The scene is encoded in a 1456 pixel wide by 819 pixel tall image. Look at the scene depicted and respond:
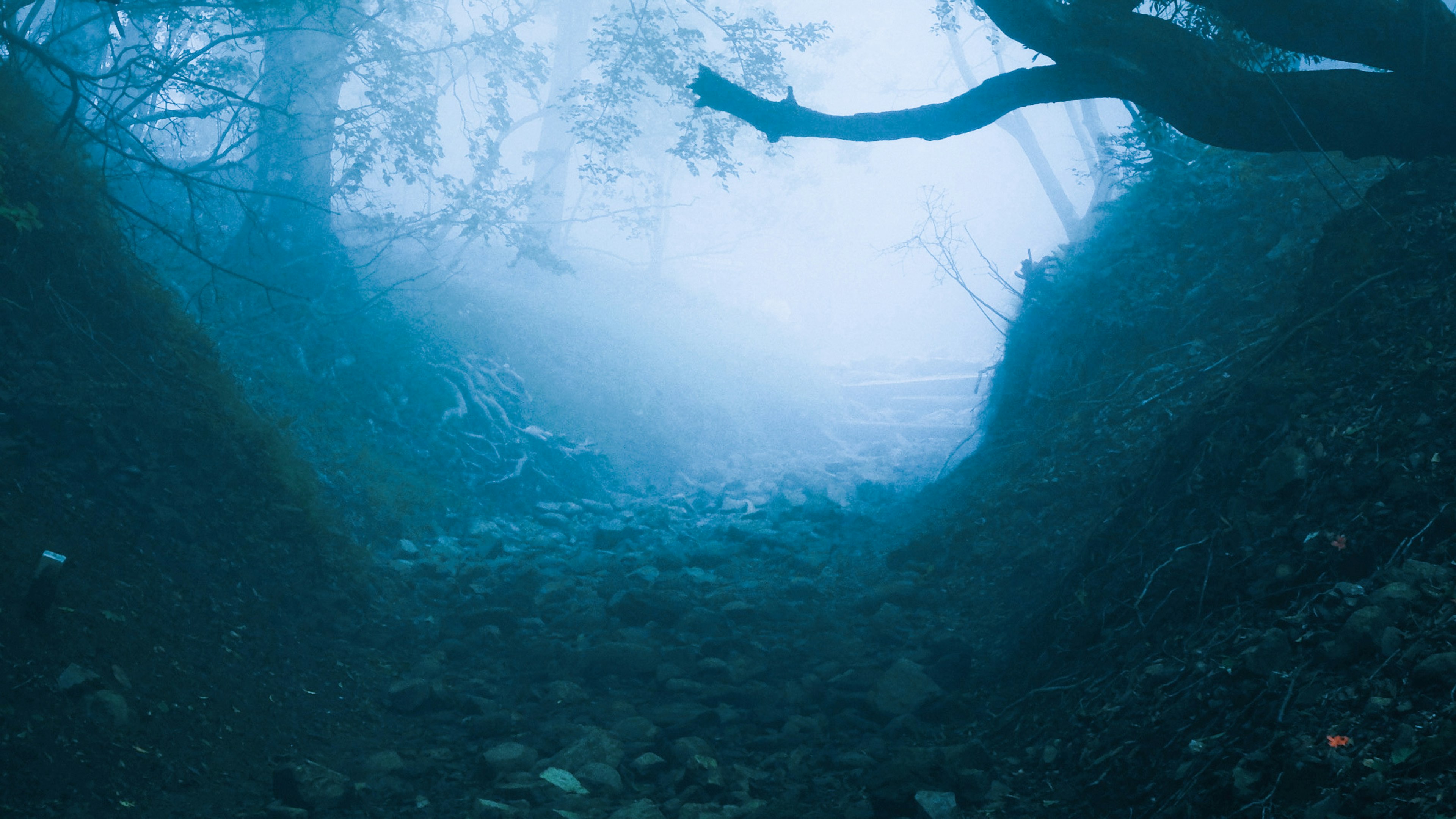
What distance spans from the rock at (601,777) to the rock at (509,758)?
30 centimetres

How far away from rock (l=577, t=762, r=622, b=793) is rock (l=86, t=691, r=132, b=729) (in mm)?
1933

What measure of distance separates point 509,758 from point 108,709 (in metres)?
1.69

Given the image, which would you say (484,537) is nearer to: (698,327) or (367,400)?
(367,400)

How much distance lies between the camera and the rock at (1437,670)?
88.9 inches

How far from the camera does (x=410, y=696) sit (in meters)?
4.46

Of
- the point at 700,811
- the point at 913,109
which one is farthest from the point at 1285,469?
the point at 700,811

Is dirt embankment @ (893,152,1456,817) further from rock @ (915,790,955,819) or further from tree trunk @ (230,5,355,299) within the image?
tree trunk @ (230,5,355,299)

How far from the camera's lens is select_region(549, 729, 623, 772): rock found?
12.3 ft

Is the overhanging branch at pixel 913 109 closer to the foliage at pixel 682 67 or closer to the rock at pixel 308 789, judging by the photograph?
the rock at pixel 308 789

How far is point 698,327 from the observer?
22.9 metres

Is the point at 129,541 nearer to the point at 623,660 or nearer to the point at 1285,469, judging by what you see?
the point at 623,660

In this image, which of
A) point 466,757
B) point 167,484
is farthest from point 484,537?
point 466,757

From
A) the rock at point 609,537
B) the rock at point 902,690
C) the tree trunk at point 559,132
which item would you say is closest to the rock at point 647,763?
the rock at point 902,690

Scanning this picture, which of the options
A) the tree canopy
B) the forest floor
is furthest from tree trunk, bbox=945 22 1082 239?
the tree canopy
